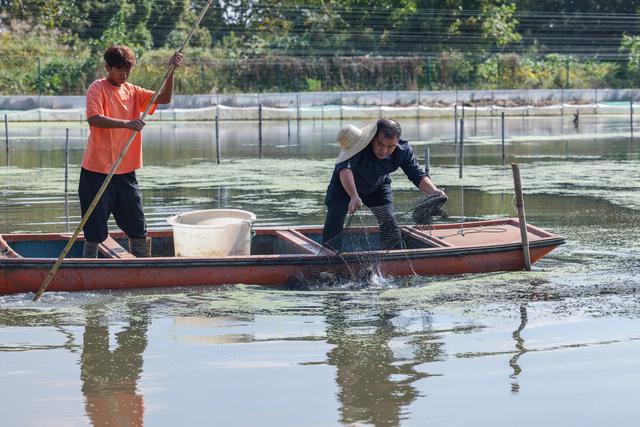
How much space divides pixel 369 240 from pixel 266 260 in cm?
107

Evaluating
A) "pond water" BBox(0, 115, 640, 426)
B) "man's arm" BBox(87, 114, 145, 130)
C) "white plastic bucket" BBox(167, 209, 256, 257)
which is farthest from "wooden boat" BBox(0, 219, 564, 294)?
"man's arm" BBox(87, 114, 145, 130)

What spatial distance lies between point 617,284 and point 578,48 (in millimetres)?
39940

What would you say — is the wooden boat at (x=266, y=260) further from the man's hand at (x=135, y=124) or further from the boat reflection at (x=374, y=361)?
the man's hand at (x=135, y=124)

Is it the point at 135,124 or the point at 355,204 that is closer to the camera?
the point at 135,124

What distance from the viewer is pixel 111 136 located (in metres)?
8.39

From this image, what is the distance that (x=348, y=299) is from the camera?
8531 mm

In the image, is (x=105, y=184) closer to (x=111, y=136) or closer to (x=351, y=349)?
(x=111, y=136)

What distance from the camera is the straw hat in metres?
8.68

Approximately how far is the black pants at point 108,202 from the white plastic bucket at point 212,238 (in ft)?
1.28

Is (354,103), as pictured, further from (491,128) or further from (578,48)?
(578,48)

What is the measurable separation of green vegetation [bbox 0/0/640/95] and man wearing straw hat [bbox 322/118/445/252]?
29.4 meters

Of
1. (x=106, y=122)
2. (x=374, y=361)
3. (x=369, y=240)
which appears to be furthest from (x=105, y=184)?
(x=374, y=361)

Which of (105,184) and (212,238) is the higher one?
(105,184)

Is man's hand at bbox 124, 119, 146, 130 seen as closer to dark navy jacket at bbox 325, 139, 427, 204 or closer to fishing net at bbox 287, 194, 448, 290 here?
dark navy jacket at bbox 325, 139, 427, 204
